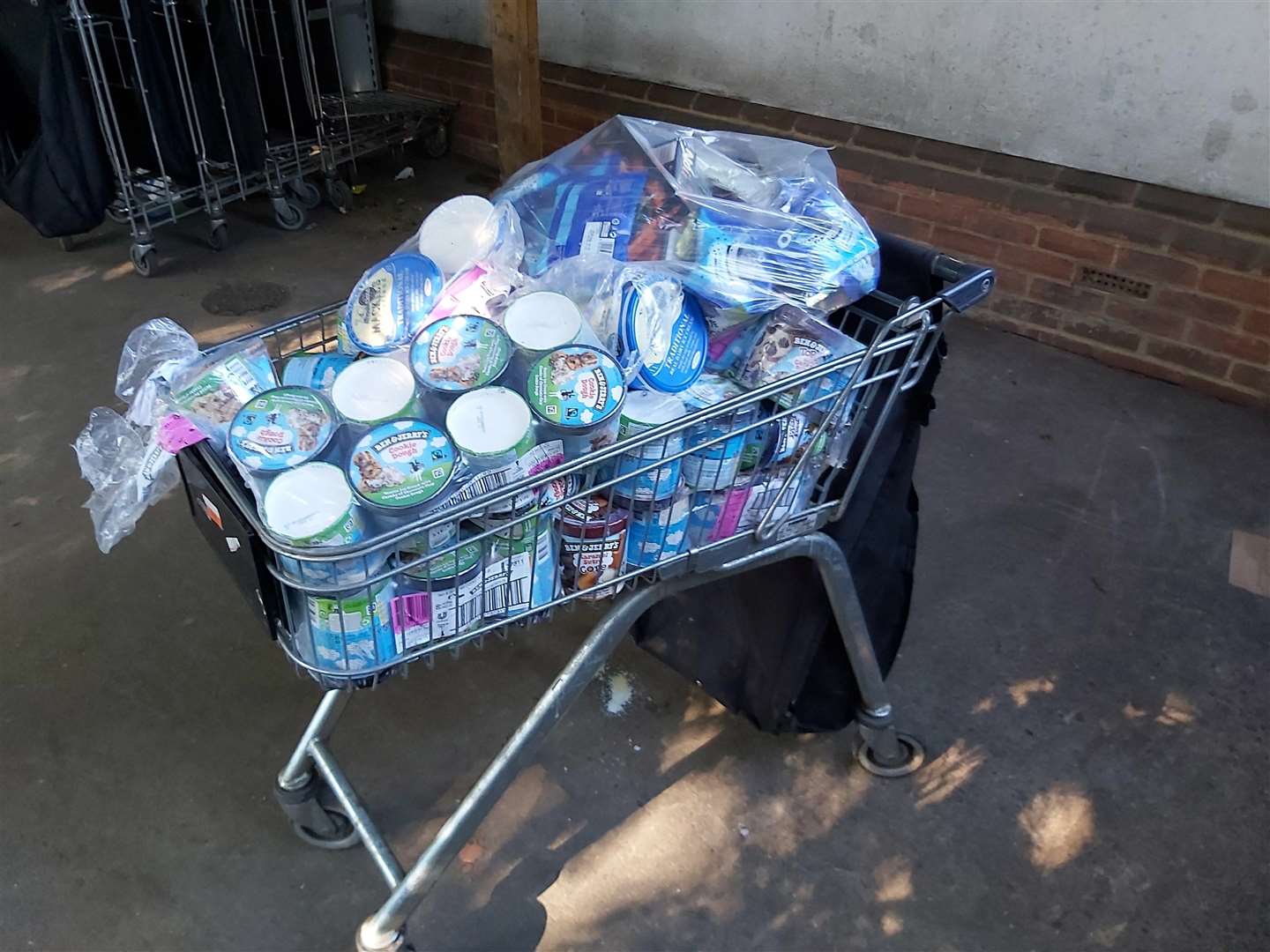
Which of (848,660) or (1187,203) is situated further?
(1187,203)

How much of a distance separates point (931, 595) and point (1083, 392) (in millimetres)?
1345

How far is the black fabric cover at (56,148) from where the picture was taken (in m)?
3.75

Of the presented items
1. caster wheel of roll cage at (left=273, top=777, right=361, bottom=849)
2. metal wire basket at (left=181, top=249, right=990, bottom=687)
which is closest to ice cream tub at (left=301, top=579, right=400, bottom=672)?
metal wire basket at (left=181, top=249, right=990, bottom=687)

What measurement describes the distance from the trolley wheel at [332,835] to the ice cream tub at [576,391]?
42.8 inches

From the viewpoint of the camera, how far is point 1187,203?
10.9 ft

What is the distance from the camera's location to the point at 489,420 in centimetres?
131

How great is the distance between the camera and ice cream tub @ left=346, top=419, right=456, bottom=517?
123 cm

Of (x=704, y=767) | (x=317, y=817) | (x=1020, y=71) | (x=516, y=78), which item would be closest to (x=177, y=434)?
(x=317, y=817)

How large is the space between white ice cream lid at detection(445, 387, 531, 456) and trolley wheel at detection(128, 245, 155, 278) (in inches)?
135

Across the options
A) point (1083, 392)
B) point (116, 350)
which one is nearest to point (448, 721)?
point (116, 350)

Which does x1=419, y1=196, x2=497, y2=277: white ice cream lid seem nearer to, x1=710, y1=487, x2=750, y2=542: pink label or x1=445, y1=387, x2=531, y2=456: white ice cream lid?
x1=445, y1=387, x2=531, y2=456: white ice cream lid

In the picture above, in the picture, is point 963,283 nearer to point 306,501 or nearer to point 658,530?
point 658,530

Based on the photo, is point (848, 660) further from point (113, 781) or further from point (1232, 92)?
point (1232, 92)

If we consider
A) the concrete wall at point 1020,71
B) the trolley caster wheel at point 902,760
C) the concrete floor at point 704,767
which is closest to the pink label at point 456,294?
the concrete floor at point 704,767
